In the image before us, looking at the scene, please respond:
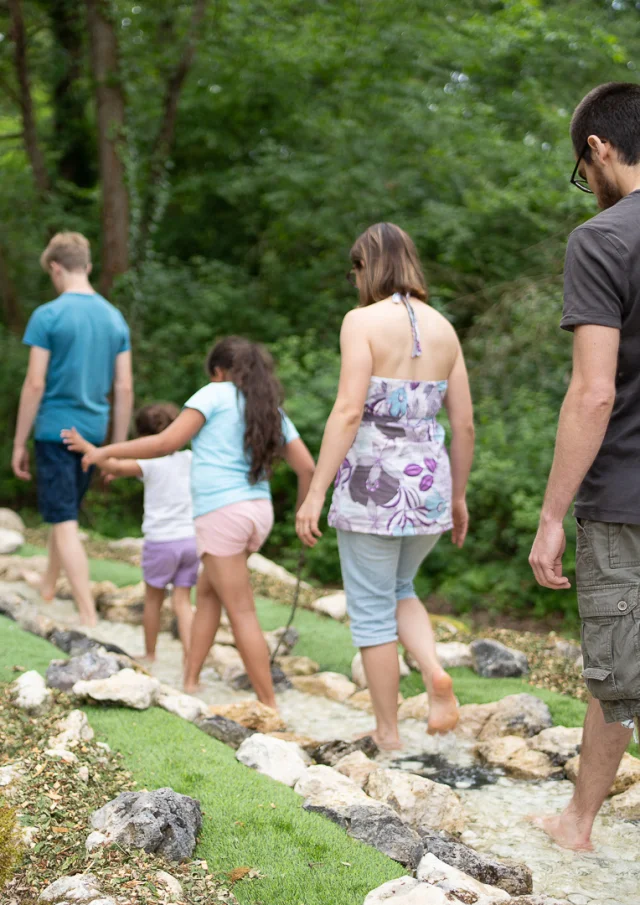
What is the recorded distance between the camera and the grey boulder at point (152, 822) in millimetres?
2320

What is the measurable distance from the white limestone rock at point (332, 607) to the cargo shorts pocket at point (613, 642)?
3639mm

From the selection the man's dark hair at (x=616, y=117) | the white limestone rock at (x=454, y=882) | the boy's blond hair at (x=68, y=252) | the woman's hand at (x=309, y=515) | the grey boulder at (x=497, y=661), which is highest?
the man's dark hair at (x=616, y=117)

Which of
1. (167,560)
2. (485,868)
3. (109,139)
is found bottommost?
(485,868)

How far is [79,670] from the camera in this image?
3633mm

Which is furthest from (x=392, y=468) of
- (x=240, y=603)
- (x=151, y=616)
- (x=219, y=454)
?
(x=151, y=616)

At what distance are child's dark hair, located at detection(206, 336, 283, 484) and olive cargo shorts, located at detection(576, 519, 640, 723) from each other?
175 cm

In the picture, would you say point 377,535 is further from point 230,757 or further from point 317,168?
point 317,168

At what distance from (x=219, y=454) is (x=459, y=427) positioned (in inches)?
38.3

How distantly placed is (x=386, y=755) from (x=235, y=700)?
1.01m

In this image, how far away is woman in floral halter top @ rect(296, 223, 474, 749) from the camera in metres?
3.23

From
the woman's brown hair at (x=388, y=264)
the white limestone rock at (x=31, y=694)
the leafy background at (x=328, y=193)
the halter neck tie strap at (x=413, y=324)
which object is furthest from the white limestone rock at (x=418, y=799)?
the leafy background at (x=328, y=193)

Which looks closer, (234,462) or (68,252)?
(234,462)

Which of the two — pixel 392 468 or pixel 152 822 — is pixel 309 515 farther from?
pixel 152 822

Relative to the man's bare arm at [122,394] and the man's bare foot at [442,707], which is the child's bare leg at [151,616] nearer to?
the man's bare arm at [122,394]
